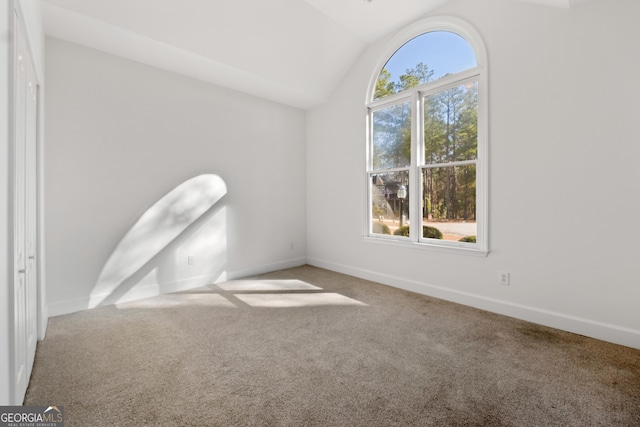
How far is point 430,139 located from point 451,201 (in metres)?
0.79

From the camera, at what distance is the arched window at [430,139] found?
317 cm

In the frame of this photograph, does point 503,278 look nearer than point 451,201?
Yes

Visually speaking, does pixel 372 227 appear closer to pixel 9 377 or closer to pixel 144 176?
pixel 144 176

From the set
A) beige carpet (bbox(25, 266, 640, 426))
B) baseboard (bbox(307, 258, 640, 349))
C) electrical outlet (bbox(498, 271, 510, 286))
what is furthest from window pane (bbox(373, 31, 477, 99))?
beige carpet (bbox(25, 266, 640, 426))

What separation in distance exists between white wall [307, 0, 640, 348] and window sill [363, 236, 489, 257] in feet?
0.25

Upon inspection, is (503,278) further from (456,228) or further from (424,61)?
(424,61)

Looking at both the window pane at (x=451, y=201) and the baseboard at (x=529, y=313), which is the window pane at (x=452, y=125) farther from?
the baseboard at (x=529, y=313)

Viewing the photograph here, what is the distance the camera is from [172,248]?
145 inches

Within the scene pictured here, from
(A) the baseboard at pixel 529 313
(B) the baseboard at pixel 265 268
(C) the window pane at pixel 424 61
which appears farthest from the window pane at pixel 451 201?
(B) the baseboard at pixel 265 268

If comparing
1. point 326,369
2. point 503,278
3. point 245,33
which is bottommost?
point 326,369

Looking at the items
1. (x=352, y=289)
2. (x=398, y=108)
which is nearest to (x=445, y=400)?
(x=352, y=289)

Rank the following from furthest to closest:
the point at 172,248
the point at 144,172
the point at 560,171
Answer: the point at 172,248
the point at 144,172
the point at 560,171

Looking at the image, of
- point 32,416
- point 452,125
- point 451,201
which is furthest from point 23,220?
point 452,125

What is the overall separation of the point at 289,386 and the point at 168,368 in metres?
0.86
